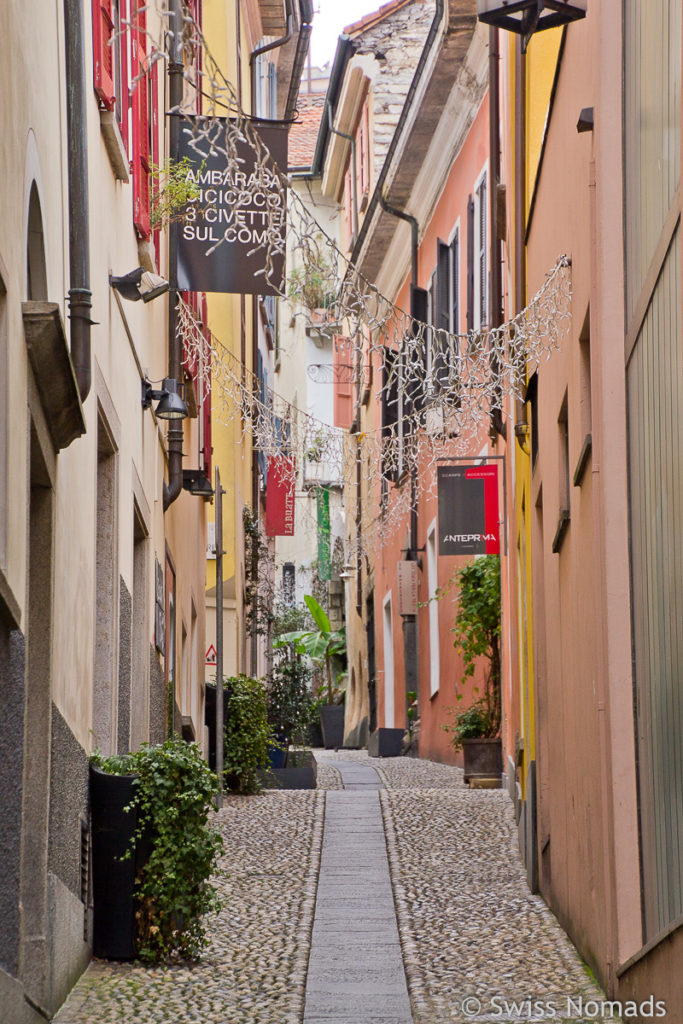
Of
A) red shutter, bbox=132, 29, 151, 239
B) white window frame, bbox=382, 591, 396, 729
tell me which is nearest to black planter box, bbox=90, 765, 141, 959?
red shutter, bbox=132, 29, 151, 239

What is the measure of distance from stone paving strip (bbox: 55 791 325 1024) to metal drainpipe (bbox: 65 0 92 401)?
269cm

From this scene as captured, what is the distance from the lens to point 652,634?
221 inches

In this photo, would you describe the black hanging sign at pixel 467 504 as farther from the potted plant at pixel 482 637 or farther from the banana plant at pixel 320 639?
the banana plant at pixel 320 639

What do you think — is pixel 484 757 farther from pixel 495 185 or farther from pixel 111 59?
pixel 111 59

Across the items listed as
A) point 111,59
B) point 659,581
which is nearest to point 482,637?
point 111,59

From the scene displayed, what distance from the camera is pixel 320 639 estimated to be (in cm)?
3312

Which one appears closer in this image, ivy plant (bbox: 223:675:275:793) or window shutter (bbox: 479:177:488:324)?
ivy plant (bbox: 223:675:275:793)

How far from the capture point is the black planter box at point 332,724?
1332 inches

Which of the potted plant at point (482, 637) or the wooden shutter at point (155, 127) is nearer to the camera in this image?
the wooden shutter at point (155, 127)

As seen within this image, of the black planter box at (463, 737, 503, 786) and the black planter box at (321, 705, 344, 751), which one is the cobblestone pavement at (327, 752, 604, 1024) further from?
the black planter box at (321, 705, 344, 751)

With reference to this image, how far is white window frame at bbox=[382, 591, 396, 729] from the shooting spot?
25484mm

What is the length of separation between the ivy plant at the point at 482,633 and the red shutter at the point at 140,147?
676cm

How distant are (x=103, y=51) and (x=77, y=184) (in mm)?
1711

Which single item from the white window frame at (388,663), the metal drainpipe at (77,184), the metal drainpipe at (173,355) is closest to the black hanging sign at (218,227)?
the metal drainpipe at (173,355)
